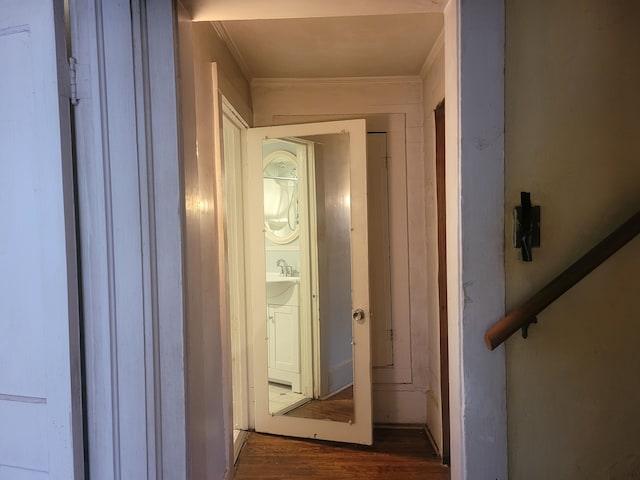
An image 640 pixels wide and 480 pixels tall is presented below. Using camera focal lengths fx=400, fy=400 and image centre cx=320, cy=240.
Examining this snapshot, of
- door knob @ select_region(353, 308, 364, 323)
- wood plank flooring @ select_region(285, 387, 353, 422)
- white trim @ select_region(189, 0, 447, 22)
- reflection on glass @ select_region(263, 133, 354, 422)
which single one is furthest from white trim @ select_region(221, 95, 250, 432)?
white trim @ select_region(189, 0, 447, 22)

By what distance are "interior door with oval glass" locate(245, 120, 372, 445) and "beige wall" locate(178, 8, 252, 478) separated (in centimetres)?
51

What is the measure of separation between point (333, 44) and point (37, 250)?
1874mm

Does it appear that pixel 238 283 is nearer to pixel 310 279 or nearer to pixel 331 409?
pixel 310 279

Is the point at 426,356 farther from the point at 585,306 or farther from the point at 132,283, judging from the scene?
the point at 132,283

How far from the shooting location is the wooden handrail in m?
0.98

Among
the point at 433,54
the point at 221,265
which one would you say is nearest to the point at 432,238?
Answer: the point at 433,54

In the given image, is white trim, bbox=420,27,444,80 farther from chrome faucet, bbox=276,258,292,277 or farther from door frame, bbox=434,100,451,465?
chrome faucet, bbox=276,258,292,277

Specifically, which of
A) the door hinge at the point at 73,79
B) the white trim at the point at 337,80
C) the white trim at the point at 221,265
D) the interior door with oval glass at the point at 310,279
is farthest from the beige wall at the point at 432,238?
the door hinge at the point at 73,79

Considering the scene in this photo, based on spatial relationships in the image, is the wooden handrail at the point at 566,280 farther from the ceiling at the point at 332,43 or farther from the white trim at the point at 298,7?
the ceiling at the point at 332,43

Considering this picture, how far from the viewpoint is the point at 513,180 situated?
1053 millimetres

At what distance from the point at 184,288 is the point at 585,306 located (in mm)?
1076

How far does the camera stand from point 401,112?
2.83 metres

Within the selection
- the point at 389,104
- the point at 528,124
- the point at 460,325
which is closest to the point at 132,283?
the point at 460,325

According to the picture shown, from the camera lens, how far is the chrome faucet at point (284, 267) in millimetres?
2791
